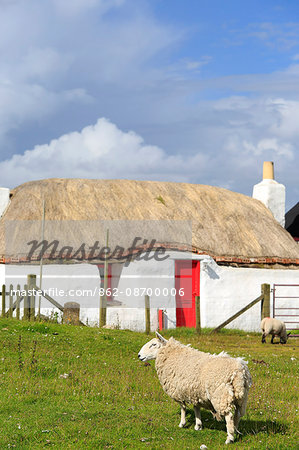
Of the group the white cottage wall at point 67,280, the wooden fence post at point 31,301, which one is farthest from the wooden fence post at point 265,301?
the wooden fence post at point 31,301

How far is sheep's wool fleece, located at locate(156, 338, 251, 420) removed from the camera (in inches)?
287

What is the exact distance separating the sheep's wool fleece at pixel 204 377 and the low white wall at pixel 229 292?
49.5 feet

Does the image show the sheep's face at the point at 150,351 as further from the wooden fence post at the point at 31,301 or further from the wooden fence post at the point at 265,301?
the wooden fence post at the point at 265,301

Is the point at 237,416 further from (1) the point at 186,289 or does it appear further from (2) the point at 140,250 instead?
(1) the point at 186,289

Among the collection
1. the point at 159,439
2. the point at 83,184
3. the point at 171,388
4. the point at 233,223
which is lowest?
the point at 159,439

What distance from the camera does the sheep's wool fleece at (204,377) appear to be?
730 centimetres

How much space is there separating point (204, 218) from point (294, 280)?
5.55 metres

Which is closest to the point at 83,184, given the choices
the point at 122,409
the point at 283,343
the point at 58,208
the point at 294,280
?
the point at 58,208

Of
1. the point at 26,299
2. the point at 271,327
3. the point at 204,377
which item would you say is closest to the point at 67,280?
the point at 26,299

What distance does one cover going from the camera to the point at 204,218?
28188 mm

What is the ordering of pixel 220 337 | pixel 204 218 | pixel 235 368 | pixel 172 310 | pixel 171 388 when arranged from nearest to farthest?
1. pixel 235 368
2. pixel 171 388
3. pixel 220 337
4. pixel 172 310
5. pixel 204 218

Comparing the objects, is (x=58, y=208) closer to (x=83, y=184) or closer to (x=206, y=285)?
(x=83, y=184)

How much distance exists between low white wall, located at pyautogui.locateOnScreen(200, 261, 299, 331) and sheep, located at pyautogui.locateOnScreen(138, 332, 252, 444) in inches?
594

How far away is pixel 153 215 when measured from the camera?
27484mm
